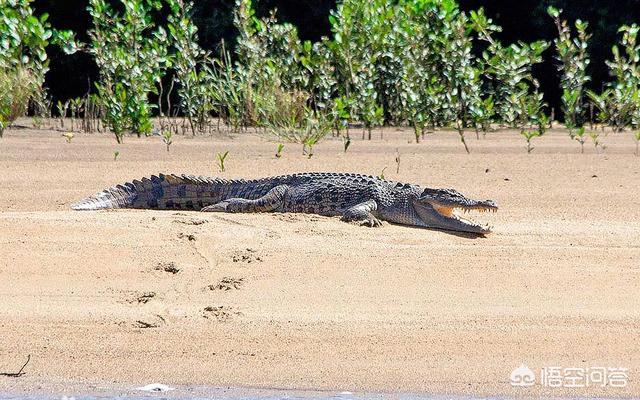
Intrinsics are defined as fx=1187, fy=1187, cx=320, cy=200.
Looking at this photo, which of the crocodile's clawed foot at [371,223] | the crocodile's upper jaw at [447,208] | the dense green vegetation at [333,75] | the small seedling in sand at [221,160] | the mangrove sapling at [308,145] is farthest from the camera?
the dense green vegetation at [333,75]

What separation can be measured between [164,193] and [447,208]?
2.13 meters

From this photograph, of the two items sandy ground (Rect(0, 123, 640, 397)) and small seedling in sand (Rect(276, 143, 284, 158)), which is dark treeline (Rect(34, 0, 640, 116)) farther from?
sandy ground (Rect(0, 123, 640, 397))

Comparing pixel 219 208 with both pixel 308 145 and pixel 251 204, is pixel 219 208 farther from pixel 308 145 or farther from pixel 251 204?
pixel 308 145

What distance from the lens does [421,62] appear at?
14.7 meters

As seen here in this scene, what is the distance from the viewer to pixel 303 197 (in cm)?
861

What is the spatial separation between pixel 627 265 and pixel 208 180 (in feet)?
11.0

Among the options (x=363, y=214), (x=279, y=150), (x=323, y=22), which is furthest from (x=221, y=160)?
(x=323, y=22)

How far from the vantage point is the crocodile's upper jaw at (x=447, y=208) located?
771 centimetres

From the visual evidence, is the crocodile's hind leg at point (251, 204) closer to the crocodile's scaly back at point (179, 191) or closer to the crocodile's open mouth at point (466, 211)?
the crocodile's scaly back at point (179, 191)

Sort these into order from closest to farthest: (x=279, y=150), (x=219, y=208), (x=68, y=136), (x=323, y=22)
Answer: (x=219, y=208), (x=279, y=150), (x=68, y=136), (x=323, y=22)
